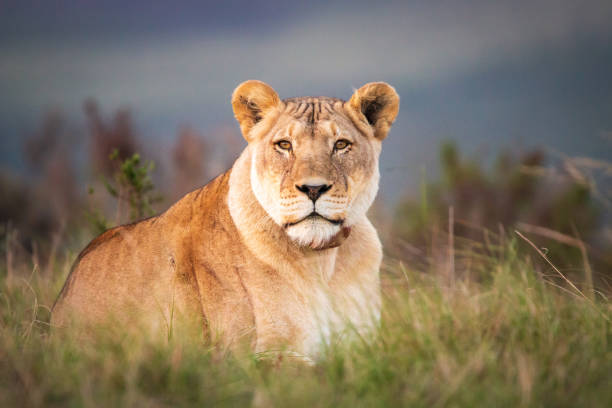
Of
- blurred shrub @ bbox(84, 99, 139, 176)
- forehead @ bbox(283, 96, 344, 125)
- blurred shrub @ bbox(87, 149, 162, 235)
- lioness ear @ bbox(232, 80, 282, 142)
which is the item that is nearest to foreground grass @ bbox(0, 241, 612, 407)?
forehead @ bbox(283, 96, 344, 125)

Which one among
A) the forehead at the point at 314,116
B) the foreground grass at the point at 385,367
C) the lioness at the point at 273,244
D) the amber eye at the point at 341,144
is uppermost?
the forehead at the point at 314,116

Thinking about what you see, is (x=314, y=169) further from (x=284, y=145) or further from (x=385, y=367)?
(x=385, y=367)

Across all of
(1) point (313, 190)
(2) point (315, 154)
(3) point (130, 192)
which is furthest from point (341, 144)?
(3) point (130, 192)

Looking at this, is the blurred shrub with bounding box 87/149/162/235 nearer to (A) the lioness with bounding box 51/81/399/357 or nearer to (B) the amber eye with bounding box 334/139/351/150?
(A) the lioness with bounding box 51/81/399/357

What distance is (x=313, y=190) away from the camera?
3738 millimetres

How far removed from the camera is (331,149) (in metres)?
4.06

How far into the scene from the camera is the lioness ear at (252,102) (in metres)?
4.36

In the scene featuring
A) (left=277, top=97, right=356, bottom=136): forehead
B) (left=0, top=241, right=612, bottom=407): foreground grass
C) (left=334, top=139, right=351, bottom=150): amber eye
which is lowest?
(left=0, top=241, right=612, bottom=407): foreground grass

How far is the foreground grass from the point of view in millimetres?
2898

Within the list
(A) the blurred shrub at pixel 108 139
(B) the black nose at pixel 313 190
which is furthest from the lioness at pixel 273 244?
(A) the blurred shrub at pixel 108 139

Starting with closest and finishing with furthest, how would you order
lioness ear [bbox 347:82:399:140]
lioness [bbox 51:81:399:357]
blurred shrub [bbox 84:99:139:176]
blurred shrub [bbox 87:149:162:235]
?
lioness [bbox 51:81:399:357] → lioness ear [bbox 347:82:399:140] → blurred shrub [bbox 87:149:162:235] → blurred shrub [bbox 84:99:139:176]

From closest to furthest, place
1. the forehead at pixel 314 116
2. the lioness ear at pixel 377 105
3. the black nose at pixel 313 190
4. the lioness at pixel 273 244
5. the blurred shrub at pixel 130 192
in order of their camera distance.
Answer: the black nose at pixel 313 190 < the lioness at pixel 273 244 < the forehead at pixel 314 116 < the lioness ear at pixel 377 105 < the blurred shrub at pixel 130 192

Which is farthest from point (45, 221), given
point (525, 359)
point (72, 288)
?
point (525, 359)

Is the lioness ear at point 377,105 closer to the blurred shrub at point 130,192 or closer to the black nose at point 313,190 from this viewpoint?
the black nose at point 313,190
